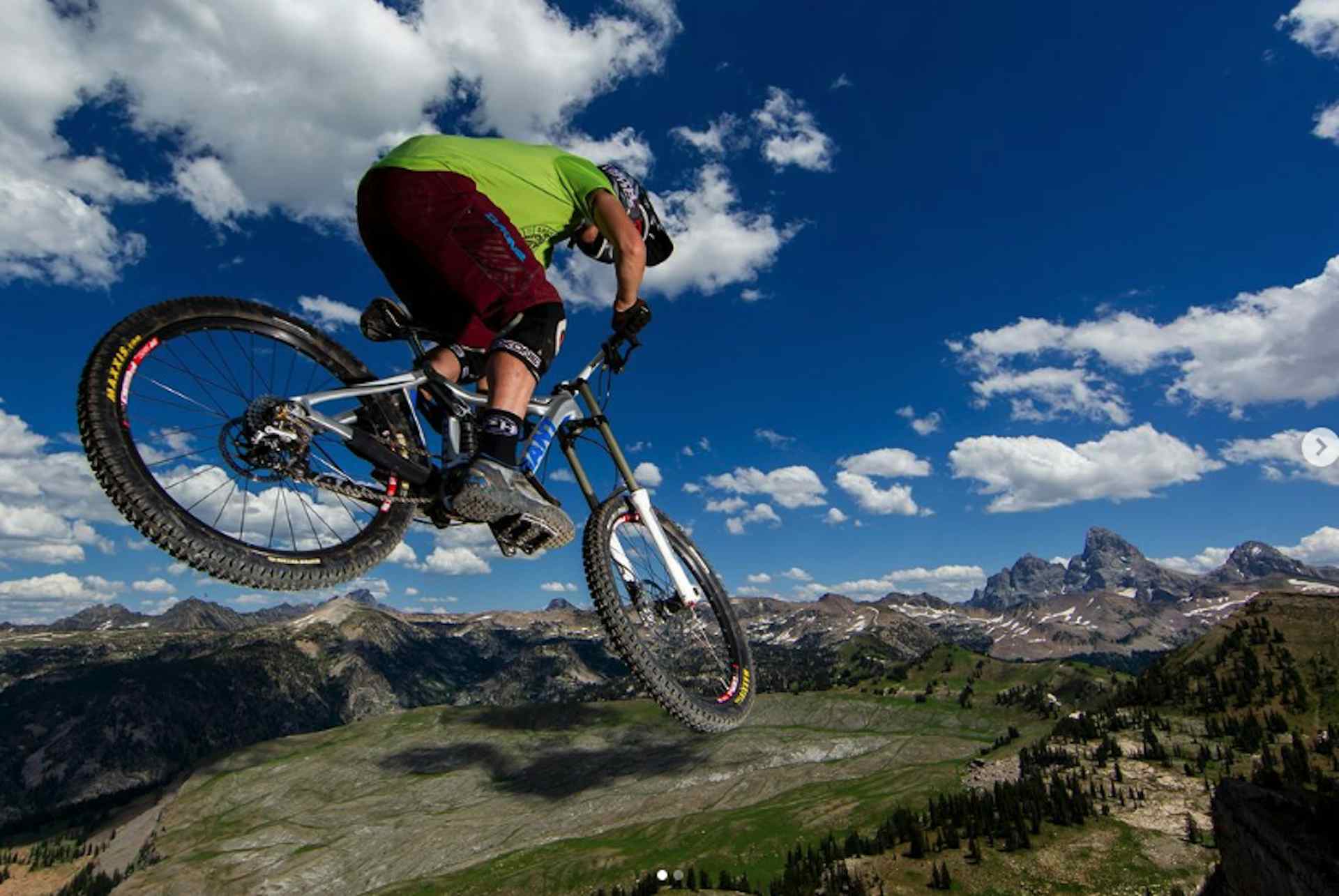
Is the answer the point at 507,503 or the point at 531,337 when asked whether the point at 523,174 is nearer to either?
the point at 531,337

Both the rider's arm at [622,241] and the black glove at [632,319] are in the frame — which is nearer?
the rider's arm at [622,241]

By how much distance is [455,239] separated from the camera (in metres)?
6.59

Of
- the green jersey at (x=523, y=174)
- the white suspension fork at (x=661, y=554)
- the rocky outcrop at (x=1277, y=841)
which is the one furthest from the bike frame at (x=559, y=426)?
the rocky outcrop at (x=1277, y=841)

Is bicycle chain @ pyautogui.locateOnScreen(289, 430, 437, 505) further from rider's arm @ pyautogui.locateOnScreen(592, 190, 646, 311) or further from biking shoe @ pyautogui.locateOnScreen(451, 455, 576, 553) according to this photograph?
rider's arm @ pyautogui.locateOnScreen(592, 190, 646, 311)

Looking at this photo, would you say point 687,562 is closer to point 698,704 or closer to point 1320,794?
point 698,704

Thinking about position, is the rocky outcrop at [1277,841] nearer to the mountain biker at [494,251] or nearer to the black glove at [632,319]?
the mountain biker at [494,251]

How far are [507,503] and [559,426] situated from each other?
2.23 meters

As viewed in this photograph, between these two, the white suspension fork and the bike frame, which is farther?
the white suspension fork

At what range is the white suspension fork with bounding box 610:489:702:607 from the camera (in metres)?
9.57

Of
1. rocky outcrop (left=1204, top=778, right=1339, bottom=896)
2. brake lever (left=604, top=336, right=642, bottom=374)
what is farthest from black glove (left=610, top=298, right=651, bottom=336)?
rocky outcrop (left=1204, top=778, right=1339, bottom=896)

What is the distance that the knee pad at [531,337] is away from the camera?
22.8ft

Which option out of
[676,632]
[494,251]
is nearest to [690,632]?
[676,632]

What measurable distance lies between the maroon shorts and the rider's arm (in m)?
0.81

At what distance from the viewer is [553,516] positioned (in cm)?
724
